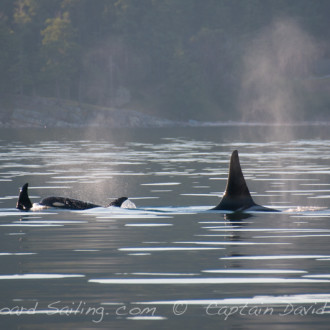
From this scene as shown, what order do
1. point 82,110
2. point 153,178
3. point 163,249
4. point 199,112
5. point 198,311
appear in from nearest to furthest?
point 198,311 < point 163,249 < point 153,178 < point 82,110 < point 199,112

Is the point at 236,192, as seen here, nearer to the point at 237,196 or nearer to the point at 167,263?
the point at 237,196

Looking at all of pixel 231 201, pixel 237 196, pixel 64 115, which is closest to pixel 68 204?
pixel 231 201

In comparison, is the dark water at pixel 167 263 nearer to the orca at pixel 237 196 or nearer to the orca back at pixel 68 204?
the orca at pixel 237 196

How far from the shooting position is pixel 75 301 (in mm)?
12891

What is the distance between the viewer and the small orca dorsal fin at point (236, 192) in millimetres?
22266

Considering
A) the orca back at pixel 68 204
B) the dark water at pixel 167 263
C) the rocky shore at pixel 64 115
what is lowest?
the dark water at pixel 167 263

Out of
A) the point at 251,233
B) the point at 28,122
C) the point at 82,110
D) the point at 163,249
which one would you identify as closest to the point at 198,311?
the point at 163,249

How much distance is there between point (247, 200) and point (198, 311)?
11342mm

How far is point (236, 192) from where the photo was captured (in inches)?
913

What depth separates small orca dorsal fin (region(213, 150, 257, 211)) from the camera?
73.0ft

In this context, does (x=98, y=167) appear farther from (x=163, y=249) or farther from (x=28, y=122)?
(x=28, y=122)

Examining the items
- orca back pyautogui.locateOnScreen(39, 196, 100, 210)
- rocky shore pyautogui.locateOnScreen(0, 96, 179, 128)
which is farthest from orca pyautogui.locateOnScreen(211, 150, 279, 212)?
rocky shore pyautogui.locateOnScreen(0, 96, 179, 128)

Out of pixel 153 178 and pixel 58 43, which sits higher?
pixel 58 43

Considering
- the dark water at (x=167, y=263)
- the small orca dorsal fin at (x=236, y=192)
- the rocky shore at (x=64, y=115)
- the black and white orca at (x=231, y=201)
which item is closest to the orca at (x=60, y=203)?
the black and white orca at (x=231, y=201)
